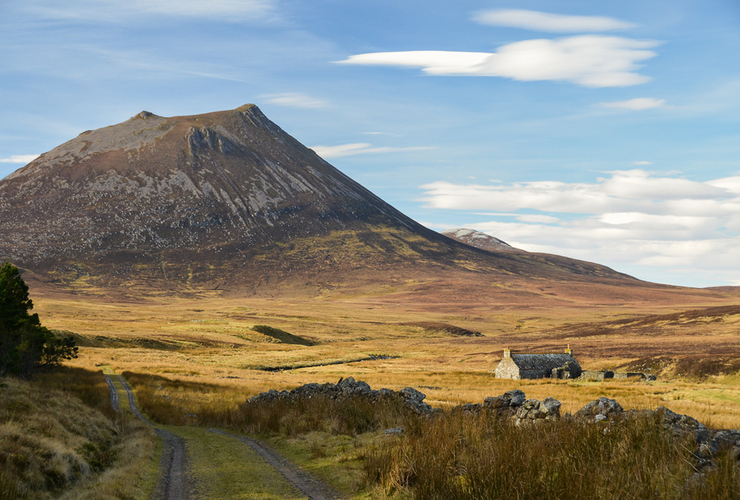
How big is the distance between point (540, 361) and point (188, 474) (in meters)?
47.5

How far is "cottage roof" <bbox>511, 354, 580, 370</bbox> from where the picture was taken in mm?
52969

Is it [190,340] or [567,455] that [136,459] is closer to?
[567,455]

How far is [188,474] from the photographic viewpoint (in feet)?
41.2

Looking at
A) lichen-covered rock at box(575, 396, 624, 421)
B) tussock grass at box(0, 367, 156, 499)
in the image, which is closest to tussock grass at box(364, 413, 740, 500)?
lichen-covered rock at box(575, 396, 624, 421)

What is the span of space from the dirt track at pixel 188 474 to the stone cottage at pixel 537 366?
3895cm

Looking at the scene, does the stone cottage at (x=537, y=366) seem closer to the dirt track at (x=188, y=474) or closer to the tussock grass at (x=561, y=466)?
the dirt track at (x=188, y=474)

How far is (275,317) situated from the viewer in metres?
149

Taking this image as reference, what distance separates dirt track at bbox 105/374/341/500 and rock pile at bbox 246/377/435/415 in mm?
3695

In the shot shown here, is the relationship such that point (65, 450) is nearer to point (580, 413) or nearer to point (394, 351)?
point (580, 413)

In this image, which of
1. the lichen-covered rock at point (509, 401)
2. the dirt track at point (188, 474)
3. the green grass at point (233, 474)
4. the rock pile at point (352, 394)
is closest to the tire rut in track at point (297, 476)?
the dirt track at point (188, 474)

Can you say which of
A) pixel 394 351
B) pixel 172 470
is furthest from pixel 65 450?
pixel 394 351

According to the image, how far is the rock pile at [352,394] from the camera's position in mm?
16516

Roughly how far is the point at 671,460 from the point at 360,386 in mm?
13133

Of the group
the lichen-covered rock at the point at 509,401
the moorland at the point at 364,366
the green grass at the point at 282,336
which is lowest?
the green grass at the point at 282,336
